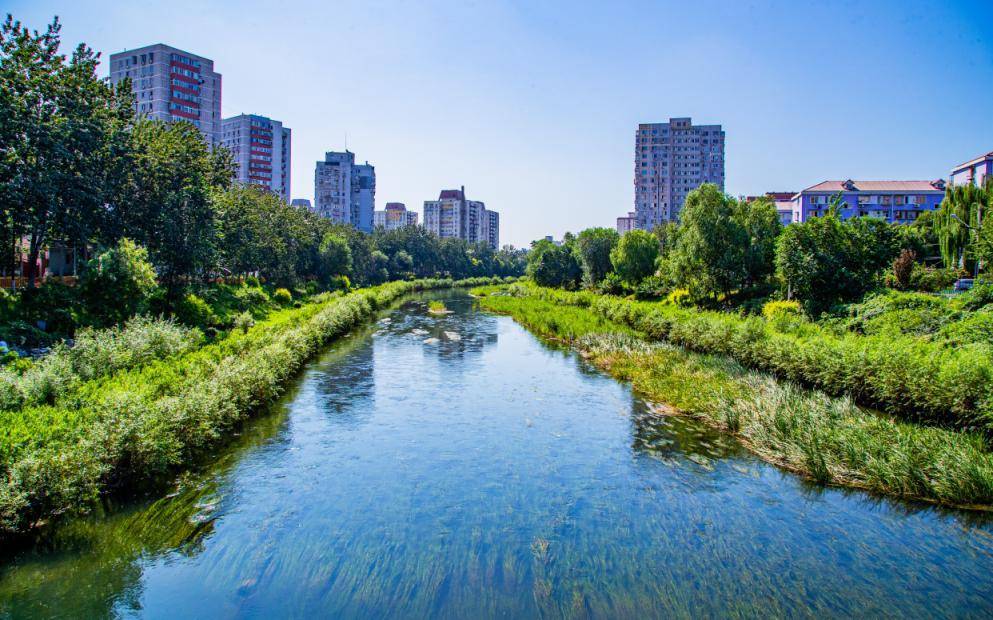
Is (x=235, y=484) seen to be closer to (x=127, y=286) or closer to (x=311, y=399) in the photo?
(x=311, y=399)

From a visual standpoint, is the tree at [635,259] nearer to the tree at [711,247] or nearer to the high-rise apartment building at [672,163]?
the tree at [711,247]

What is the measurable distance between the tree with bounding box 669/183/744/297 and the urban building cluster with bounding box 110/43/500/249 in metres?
Result: 38.7

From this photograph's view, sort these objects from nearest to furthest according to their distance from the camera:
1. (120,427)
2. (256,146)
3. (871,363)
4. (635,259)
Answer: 1. (120,427)
2. (871,363)
3. (635,259)
4. (256,146)

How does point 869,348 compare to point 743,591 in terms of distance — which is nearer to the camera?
point 743,591

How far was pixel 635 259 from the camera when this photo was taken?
63.4 meters

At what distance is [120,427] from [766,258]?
4774 cm

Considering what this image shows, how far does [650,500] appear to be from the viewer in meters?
A: 14.9

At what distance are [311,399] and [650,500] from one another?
1562cm

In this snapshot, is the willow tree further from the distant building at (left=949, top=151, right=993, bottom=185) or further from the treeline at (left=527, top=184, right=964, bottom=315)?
the distant building at (left=949, top=151, right=993, bottom=185)

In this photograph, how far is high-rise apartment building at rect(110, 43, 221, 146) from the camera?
105688 mm

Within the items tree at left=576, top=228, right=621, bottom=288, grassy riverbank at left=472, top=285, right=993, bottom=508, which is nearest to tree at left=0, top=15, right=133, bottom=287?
grassy riverbank at left=472, top=285, right=993, bottom=508

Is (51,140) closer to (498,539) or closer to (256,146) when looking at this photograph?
(498,539)

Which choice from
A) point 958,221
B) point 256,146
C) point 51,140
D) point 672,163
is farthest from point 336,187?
point 958,221

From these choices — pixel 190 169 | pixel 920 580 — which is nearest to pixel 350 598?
pixel 920 580
